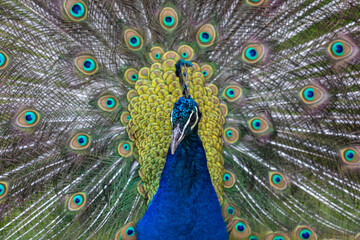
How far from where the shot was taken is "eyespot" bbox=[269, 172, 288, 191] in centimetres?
183

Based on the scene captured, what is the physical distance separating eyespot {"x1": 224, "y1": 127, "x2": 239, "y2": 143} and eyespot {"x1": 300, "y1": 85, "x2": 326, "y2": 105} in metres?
0.41

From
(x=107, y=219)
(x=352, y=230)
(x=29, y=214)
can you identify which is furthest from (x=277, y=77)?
(x=29, y=214)

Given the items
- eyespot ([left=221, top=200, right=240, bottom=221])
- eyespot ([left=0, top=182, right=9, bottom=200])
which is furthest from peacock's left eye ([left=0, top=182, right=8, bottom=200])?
eyespot ([left=221, top=200, right=240, bottom=221])

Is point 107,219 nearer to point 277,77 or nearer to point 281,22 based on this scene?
point 277,77

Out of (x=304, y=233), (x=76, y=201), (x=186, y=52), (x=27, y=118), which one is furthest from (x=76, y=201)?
(x=304, y=233)

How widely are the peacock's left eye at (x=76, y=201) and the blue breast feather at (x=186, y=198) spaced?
55cm

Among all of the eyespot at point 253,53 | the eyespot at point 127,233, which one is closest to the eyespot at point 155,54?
the eyespot at point 253,53

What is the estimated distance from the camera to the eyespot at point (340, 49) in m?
1.63

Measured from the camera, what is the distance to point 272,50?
1.76m

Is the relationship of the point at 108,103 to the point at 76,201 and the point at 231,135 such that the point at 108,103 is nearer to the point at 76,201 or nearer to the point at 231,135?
the point at 76,201

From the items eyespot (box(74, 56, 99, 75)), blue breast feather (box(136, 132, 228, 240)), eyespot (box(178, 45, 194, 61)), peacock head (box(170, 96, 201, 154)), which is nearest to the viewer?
peacock head (box(170, 96, 201, 154))

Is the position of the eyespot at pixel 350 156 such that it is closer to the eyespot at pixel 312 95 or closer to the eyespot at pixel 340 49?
the eyespot at pixel 312 95

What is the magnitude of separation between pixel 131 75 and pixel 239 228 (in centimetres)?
103

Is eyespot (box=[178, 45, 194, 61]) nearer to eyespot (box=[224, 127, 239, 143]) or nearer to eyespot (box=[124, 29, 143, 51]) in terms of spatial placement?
eyespot (box=[124, 29, 143, 51])
